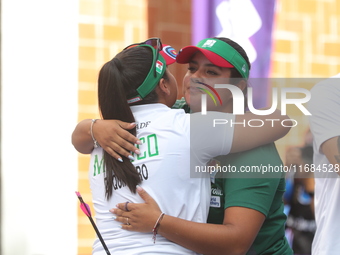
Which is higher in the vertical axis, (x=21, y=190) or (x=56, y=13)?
(x=56, y=13)

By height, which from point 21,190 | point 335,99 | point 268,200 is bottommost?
point 21,190

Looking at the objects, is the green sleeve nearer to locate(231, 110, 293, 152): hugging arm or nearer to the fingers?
locate(231, 110, 293, 152): hugging arm

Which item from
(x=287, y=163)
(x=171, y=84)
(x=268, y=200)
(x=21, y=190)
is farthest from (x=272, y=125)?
(x=21, y=190)

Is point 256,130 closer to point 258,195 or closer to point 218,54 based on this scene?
point 258,195

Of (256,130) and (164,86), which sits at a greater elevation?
(164,86)

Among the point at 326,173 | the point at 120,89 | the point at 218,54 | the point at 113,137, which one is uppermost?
the point at 218,54

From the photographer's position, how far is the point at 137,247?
6.46 feet

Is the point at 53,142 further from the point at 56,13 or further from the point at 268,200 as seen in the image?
the point at 268,200

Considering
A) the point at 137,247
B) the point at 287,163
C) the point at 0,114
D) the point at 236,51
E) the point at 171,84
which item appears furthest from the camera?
the point at 0,114

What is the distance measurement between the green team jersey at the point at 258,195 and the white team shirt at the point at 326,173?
0.61ft

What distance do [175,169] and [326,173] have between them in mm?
658

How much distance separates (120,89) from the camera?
2.07 metres

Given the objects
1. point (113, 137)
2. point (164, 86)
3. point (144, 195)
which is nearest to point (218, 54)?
point (164, 86)

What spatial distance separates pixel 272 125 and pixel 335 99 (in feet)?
1.18
